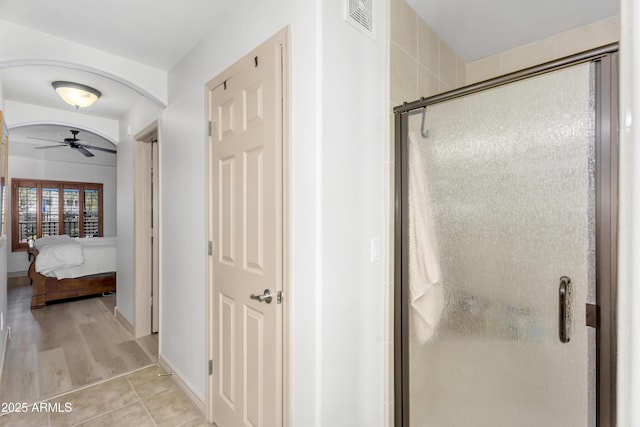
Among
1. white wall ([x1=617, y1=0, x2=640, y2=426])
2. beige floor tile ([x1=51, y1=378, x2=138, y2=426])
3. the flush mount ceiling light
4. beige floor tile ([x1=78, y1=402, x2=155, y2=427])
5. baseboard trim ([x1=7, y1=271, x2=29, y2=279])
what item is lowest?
beige floor tile ([x1=78, y1=402, x2=155, y2=427])

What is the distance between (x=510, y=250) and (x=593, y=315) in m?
0.33

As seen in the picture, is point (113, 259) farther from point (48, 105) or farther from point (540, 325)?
point (540, 325)

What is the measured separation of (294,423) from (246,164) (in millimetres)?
1254

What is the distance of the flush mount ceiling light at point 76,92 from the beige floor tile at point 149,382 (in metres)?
2.60

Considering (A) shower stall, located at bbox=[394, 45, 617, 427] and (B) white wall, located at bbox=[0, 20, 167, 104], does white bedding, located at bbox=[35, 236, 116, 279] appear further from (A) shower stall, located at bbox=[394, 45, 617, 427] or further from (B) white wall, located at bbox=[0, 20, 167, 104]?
(A) shower stall, located at bbox=[394, 45, 617, 427]

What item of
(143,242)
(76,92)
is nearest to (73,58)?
(76,92)

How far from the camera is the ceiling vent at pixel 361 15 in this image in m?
1.42

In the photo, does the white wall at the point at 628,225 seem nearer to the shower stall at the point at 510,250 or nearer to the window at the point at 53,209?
the shower stall at the point at 510,250

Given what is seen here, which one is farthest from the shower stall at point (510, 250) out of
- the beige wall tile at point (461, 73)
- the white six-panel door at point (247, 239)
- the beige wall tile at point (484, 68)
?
the beige wall tile at point (484, 68)

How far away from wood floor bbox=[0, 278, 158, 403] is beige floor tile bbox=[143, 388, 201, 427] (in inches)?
22.9

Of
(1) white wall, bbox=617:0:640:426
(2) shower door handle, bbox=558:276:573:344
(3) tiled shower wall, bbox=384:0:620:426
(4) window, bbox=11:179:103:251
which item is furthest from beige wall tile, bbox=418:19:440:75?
(4) window, bbox=11:179:103:251

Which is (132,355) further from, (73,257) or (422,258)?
(422,258)

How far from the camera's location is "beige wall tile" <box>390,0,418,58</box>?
64.9 inches

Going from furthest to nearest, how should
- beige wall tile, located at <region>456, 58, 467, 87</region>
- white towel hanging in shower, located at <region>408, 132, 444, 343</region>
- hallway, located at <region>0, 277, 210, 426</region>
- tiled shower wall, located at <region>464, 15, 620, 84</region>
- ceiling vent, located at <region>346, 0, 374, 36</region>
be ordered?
beige wall tile, located at <region>456, 58, 467, 87</region> < hallway, located at <region>0, 277, 210, 426</region> < tiled shower wall, located at <region>464, 15, 620, 84</region> < white towel hanging in shower, located at <region>408, 132, 444, 343</region> < ceiling vent, located at <region>346, 0, 374, 36</region>
